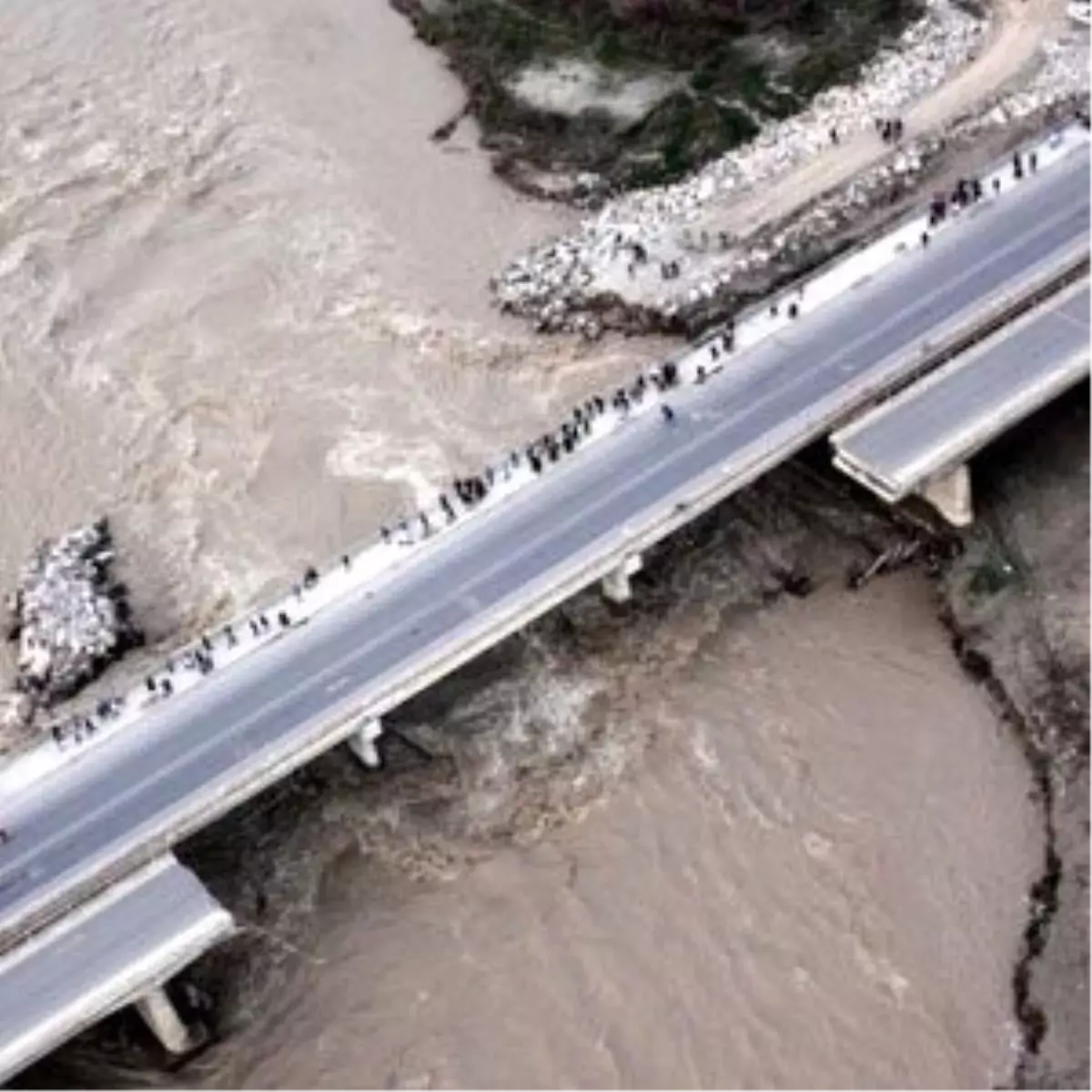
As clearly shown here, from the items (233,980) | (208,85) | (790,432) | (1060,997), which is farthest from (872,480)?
(208,85)

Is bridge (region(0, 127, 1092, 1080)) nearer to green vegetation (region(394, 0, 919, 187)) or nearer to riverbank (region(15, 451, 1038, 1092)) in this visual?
riverbank (region(15, 451, 1038, 1092))

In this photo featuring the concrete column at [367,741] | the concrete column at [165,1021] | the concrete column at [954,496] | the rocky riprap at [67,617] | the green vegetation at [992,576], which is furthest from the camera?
the rocky riprap at [67,617]

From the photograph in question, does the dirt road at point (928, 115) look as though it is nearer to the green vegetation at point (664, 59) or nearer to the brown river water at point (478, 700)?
the green vegetation at point (664, 59)

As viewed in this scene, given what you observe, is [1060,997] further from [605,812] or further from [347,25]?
[347,25]

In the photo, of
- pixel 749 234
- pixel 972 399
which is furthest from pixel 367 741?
pixel 749 234

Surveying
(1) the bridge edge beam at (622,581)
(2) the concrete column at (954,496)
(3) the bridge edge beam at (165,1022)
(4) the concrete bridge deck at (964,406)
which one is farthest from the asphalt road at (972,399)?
(3) the bridge edge beam at (165,1022)

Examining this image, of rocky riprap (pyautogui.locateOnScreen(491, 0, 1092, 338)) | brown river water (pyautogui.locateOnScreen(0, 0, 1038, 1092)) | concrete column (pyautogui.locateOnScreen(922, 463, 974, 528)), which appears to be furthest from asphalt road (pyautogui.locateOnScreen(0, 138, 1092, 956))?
rocky riprap (pyautogui.locateOnScreen(491, 0, 1092, 338))
